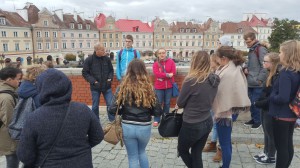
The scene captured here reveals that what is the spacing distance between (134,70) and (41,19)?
59231 millimetres

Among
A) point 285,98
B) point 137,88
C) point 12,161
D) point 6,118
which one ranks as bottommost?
point 12,161

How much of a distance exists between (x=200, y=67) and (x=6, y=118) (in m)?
2.64

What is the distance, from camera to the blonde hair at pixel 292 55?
3.21m

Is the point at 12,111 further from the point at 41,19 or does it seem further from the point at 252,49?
the point at 41,19

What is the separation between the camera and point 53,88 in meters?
2.17

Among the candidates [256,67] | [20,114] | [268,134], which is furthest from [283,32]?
[20,114]

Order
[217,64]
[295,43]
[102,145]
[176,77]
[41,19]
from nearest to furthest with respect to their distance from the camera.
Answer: [295,43]
[217,64]
[102,145]
[176,77]
[41,19]

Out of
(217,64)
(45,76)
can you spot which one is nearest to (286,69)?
(217,64)

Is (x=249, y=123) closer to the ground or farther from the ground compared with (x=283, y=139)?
closer to the ground

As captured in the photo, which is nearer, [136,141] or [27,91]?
[27,91]

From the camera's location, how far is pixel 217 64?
13.0 feet

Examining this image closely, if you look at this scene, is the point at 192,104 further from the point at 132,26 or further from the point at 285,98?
the point at 132,26

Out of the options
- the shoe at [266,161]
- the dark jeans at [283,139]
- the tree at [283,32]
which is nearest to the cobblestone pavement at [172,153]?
the shoe at [266,161]

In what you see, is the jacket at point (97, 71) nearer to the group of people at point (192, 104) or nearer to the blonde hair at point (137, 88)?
the group of people at point (192, 104)
